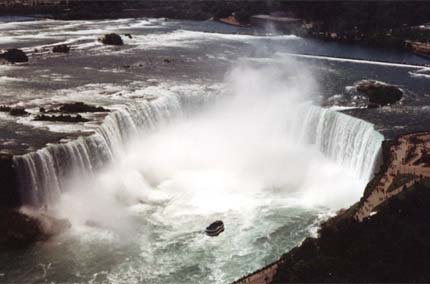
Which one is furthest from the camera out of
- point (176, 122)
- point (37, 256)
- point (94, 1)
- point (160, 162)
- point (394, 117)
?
point (94, 1)

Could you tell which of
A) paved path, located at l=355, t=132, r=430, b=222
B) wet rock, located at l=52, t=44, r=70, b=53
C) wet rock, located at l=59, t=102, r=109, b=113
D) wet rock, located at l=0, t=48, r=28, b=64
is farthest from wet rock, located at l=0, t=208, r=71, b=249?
wet rock, located at l=52, t=44, r=70, b=53

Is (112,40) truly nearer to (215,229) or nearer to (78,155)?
(78,155)

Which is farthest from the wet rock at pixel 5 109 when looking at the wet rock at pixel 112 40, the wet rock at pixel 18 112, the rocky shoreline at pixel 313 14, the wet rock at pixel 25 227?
the rocky shoreline at pixel 313 14

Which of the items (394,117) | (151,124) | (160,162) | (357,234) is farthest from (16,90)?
(357,234)

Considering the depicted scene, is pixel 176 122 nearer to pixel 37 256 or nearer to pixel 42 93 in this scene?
pixel 42 93

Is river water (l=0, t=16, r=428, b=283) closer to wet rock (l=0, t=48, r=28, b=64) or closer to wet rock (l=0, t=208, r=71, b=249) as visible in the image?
wet rock (l=0, t=208, r=71, b=249)
